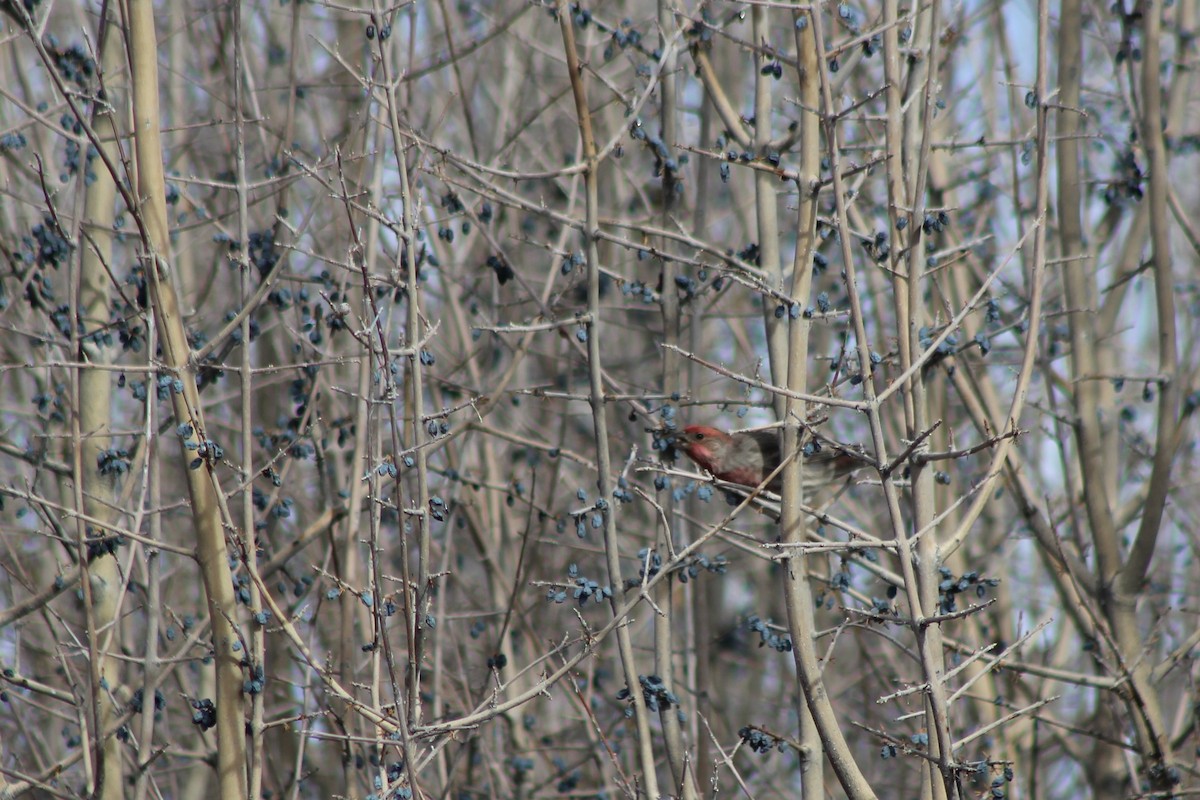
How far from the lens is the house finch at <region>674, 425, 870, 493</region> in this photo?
23.0 feet

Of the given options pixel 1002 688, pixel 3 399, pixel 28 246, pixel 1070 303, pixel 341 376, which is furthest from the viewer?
pixel 3 399

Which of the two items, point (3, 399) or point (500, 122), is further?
point (3, 399)

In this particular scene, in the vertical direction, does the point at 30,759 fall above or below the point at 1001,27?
below

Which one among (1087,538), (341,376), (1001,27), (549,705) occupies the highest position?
(1001,27)

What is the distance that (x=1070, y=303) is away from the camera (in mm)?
6699

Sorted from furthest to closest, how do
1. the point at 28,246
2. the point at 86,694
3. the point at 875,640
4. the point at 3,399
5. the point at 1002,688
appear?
the point at 875,640 < the point at 3,399 < the point at 1002,688 < the point at 28,246 < the point at 86,694

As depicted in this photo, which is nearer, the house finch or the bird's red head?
the bird's red head

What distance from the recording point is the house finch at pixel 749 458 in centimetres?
702

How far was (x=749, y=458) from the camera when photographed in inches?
297

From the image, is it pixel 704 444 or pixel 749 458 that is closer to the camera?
pixel 704 444

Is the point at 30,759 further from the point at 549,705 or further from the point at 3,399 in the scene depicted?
the point at 549,705

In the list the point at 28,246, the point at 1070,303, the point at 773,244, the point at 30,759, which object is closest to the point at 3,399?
the point at 30,759

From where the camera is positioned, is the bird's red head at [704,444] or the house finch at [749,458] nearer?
the bird's red head at [704,444]

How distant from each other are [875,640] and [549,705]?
327 centimetres
